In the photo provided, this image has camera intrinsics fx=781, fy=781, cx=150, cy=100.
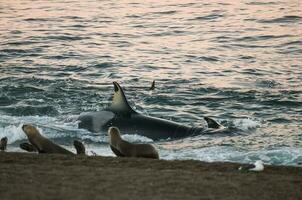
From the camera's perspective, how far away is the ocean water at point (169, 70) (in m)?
13.2

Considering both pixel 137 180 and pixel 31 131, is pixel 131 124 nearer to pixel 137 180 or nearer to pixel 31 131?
pixel 31 131

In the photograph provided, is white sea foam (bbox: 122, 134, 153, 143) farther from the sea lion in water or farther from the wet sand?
the wet sand

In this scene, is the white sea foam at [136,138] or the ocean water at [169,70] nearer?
the white sea foam at [136,138]

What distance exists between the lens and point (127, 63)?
21.1 m

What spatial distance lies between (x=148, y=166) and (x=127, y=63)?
12.4 meters

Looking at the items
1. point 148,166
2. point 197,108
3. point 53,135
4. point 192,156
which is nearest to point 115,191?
point 148,166

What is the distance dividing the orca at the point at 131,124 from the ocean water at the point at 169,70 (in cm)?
23

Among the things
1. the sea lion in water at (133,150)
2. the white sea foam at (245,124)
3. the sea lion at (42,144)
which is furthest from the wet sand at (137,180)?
the white sea foam at (245,124)

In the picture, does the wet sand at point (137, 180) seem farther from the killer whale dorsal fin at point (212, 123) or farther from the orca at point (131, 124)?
the killer whale dorsal fin at point (212, 123)

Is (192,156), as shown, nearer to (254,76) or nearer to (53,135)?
(53,135)

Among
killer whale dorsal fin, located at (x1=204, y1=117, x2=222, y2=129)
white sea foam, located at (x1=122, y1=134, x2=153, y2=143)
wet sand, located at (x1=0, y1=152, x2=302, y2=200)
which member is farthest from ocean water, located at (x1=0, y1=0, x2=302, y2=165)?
wet sand, located at (x1=0, y1=152, x2=302, y2=200)

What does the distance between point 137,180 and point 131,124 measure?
556cm

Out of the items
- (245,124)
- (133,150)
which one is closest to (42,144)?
(133,150)

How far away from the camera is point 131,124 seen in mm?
13438
